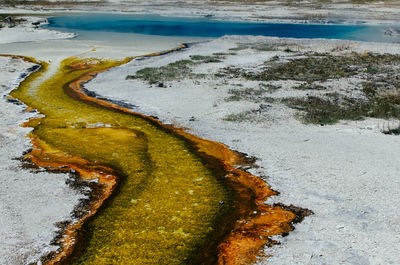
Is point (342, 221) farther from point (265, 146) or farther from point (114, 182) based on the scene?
point (114, 182)

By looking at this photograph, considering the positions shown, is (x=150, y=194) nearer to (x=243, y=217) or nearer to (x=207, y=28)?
(x=243, y=217)

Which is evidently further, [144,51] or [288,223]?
[144,51]

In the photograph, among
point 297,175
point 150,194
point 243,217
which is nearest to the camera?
point 243,217

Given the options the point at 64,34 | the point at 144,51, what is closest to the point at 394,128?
the point at 144,51

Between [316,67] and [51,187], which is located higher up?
[316,67]

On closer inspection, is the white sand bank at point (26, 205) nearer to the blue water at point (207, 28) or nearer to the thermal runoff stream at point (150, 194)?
the thermal runoff stream at point (150, 194)

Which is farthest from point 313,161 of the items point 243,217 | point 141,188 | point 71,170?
point 71,170
